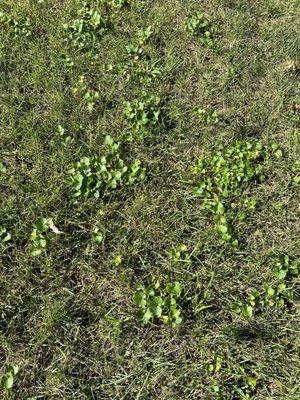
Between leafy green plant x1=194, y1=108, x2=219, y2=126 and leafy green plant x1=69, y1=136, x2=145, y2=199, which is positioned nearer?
leafy green plant x1=69, y1=136, x2=145, y2=199

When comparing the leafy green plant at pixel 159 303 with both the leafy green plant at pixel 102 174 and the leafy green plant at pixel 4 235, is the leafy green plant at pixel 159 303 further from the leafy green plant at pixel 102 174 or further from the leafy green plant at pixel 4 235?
the leafy green plant at pixel 4 235

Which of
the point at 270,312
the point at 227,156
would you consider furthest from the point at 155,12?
the point at 270,312

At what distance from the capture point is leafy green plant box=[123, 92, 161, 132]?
3.53 metres

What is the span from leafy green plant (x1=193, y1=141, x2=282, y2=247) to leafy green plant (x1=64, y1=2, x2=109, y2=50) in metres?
1.59

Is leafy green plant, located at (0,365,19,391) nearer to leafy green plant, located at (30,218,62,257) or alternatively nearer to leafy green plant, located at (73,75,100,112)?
leafy green plant, located at (30,218,62,257)

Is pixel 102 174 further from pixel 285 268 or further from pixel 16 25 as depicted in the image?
pixel 16 25

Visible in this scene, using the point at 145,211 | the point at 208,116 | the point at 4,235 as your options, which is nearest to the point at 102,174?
the point at 145,211

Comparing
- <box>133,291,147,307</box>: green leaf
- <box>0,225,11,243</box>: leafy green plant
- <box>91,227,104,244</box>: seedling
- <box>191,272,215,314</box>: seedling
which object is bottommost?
<box>191,272,215,314</box>: seedling

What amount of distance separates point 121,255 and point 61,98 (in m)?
1.45

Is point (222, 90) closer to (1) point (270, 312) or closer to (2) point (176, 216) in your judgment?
(2) point (176, 216)

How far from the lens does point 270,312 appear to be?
279 centimetres

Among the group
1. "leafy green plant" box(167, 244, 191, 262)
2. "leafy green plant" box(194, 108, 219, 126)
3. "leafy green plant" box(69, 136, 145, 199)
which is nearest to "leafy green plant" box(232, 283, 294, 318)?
"leafy green plant" box(167, 244, 191, 262)

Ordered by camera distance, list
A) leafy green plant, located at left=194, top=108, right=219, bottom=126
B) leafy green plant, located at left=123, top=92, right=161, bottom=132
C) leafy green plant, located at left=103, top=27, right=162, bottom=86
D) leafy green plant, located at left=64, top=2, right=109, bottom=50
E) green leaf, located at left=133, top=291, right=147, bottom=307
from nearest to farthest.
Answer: green leaf, located at left=133, top=291, right=147, bottom=307
leafy green plant, located at left=123, top=92, right=161, bottom=132
leafy green plant, located at left=194, top=108, right=219, bottom=126
leafy green plant, located at left=103, top=27, right=162, bottom=86
leafy green plant, located at left=64, top=2, right=109, bottom=50

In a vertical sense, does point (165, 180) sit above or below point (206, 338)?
above
